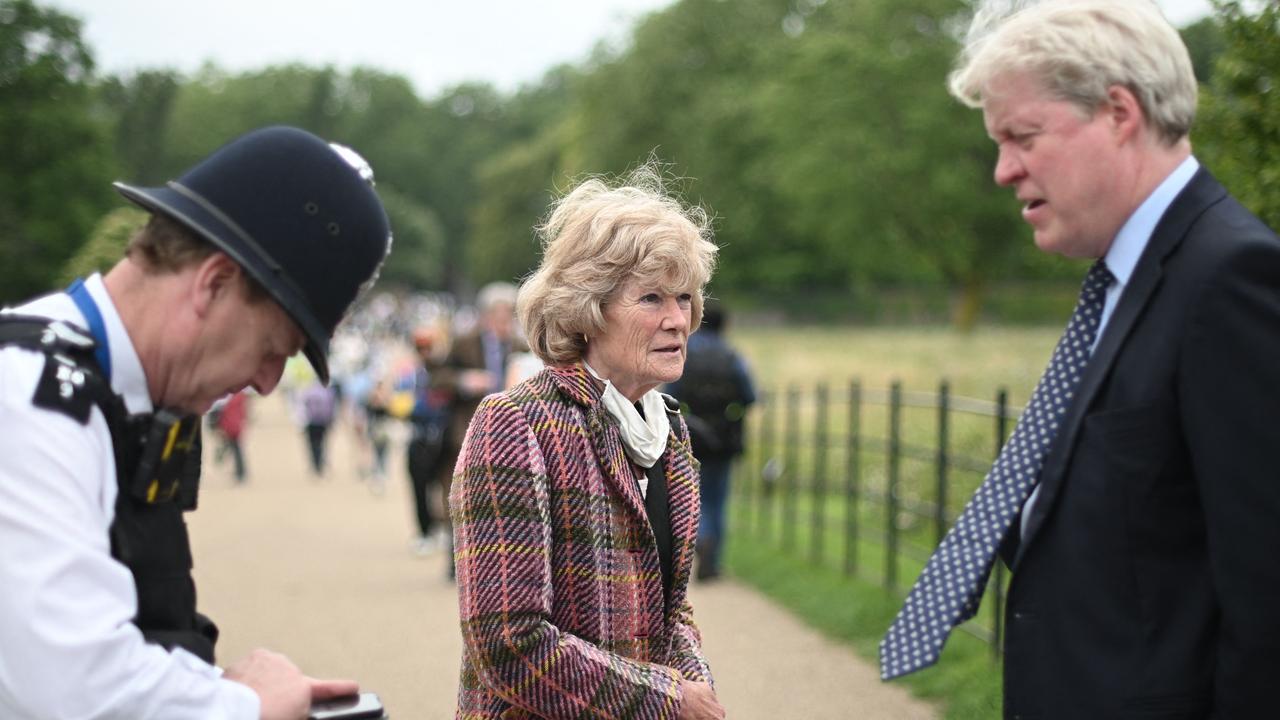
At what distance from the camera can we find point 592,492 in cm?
262

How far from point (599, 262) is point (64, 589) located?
57.2 inches

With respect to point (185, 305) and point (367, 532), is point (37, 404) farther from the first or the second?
point (367, 532)

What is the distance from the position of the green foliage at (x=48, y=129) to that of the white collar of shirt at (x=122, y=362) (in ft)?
93.3

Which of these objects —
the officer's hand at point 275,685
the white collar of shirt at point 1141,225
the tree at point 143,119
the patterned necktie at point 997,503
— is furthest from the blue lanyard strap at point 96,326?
the tree at point 143,119

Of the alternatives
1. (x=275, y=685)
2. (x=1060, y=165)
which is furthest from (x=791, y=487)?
(x=275, y=685)

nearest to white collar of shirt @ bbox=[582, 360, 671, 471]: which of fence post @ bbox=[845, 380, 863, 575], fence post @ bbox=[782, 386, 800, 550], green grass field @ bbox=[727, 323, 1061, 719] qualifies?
green grass field @ bbox=[727, 323, 1061, 719]

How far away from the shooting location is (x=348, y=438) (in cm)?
2839

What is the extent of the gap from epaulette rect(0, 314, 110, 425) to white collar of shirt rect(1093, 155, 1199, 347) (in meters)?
1.49

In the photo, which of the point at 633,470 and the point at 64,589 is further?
the point at 633,470

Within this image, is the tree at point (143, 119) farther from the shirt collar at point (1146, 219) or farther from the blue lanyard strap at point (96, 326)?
the shirt collar at point (1146, 219)

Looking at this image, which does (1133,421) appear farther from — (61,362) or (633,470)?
(61,362)

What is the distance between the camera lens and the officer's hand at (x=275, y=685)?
5.89 ft

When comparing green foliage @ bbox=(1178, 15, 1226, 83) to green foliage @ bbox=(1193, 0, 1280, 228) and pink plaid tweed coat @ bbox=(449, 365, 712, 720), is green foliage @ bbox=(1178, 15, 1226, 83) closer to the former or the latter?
green foliage @ bbox=(1193, 0, 1280, 228)

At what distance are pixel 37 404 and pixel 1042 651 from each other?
1.51 m
